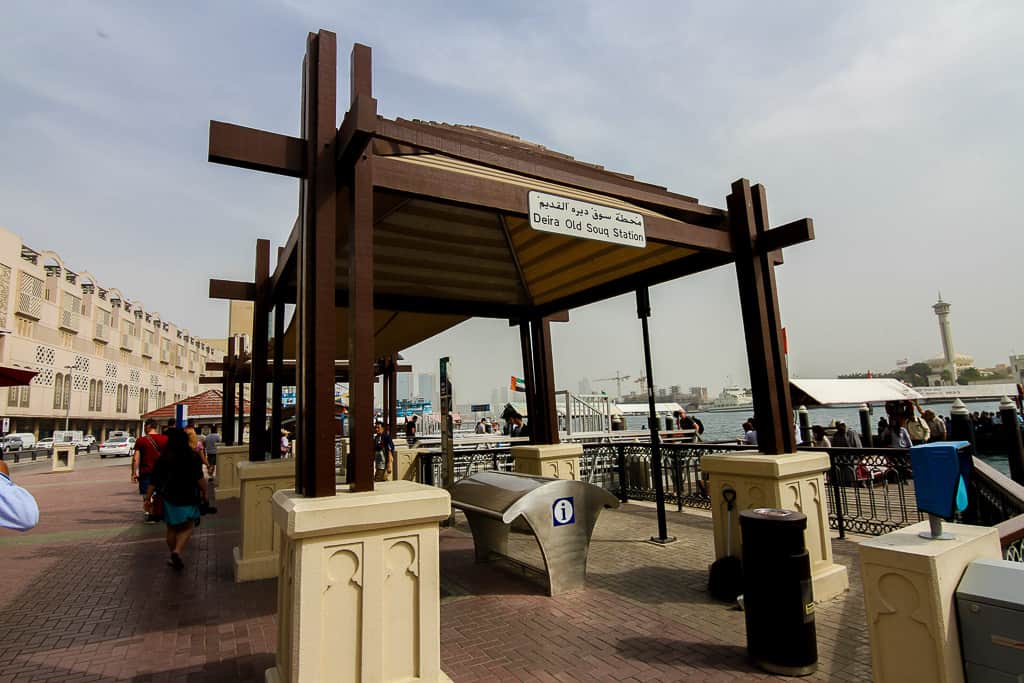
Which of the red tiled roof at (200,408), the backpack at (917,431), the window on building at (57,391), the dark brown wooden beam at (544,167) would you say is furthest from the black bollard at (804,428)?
the window on building at (57,391)

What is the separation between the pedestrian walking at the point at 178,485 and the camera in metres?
6.41

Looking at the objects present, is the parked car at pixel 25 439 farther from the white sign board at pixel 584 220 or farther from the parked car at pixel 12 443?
the white sign board at pixel 584 220

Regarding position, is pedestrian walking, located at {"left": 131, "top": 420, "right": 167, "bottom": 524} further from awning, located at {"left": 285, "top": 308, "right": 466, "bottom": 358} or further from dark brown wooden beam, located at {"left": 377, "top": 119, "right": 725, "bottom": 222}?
dark brown wooden beam, located at {"left": 377, "top": 119, "right": 725, "bottom": 222}

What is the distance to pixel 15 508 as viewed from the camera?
7.65 feet

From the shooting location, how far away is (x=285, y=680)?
304 cm

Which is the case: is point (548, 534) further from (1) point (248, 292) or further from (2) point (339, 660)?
(1) point (248, 292)

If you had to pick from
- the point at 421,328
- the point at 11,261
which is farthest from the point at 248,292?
the point at 11,261

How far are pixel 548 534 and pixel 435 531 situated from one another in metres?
2.17

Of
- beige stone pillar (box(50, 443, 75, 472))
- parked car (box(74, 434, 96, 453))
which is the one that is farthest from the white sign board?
parked car (box(74, 434, 96, 453))

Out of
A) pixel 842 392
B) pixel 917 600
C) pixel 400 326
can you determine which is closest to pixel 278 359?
pixel 400 326

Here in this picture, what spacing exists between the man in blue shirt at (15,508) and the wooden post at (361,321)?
4.87ft

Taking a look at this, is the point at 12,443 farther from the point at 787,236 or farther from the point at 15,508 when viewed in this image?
the point at 787,236

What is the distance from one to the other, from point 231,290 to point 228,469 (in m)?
7.79

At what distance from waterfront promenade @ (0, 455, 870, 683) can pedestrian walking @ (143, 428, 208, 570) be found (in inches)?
17.2
